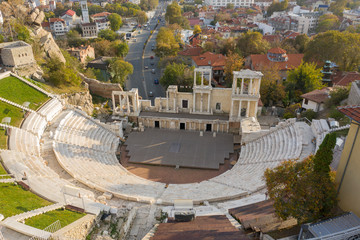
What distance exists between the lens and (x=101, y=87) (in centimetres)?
4266

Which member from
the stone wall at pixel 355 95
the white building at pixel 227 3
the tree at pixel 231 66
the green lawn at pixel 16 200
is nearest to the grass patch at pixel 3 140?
the green lawn at pixel 16 200

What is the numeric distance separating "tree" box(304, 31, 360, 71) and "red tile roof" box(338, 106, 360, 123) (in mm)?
40269

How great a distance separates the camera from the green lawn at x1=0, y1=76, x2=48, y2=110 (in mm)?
28003

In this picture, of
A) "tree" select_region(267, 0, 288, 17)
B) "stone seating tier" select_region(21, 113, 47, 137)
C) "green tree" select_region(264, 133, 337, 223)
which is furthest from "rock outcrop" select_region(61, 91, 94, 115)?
"tree" select_region(267, 0, 288, 17)

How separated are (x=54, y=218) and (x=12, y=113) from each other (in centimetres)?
1578

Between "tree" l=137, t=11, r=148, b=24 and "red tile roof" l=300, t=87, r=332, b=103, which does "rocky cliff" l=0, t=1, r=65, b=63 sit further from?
"tree" l=137, t=11, r=148, b=24

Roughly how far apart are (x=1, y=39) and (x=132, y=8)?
3827 inches

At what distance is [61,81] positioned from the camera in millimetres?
36000

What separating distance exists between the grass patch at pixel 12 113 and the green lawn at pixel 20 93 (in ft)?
4.42

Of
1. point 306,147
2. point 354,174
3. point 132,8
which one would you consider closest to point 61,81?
point 306,147

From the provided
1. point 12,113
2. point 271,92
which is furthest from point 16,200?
point 271,92

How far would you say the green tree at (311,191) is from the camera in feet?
41.3

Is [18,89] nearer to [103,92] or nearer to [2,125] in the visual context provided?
[2,125]

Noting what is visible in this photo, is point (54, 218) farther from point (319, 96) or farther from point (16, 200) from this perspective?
point (319, 96)
